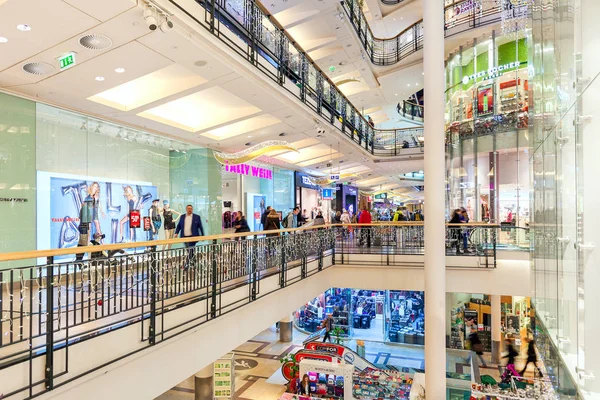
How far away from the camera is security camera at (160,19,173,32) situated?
195 inches

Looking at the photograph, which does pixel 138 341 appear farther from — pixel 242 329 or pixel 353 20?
pixel 353 20

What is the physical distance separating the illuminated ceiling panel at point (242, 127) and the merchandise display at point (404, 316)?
10.1m

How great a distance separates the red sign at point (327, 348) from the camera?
11458 mm

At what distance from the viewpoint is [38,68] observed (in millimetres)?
5805

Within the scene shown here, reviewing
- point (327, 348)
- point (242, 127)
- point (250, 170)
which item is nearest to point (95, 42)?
point (242, 127)

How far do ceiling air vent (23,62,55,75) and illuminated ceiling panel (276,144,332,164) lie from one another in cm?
1050

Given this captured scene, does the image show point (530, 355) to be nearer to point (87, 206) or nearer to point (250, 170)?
point (250, 170)

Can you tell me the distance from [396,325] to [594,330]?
604 inches

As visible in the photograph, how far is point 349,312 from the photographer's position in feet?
55.9

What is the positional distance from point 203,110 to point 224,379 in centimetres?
677

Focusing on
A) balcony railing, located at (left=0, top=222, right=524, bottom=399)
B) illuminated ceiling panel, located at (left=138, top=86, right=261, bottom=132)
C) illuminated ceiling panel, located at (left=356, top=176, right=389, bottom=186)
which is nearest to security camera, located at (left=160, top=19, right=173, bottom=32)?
balcony railing, located at (left=0, top=222, right=524, bottom=399)

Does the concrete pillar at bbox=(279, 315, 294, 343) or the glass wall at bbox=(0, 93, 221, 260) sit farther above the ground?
the glass wall at bbox=(0, 93, 221, 260)

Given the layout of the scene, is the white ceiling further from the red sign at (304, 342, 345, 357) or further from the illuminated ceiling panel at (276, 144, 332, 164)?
the red sign at (304, 342, 345, 357)

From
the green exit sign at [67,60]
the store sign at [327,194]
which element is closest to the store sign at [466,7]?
the store sign at [327,194]
